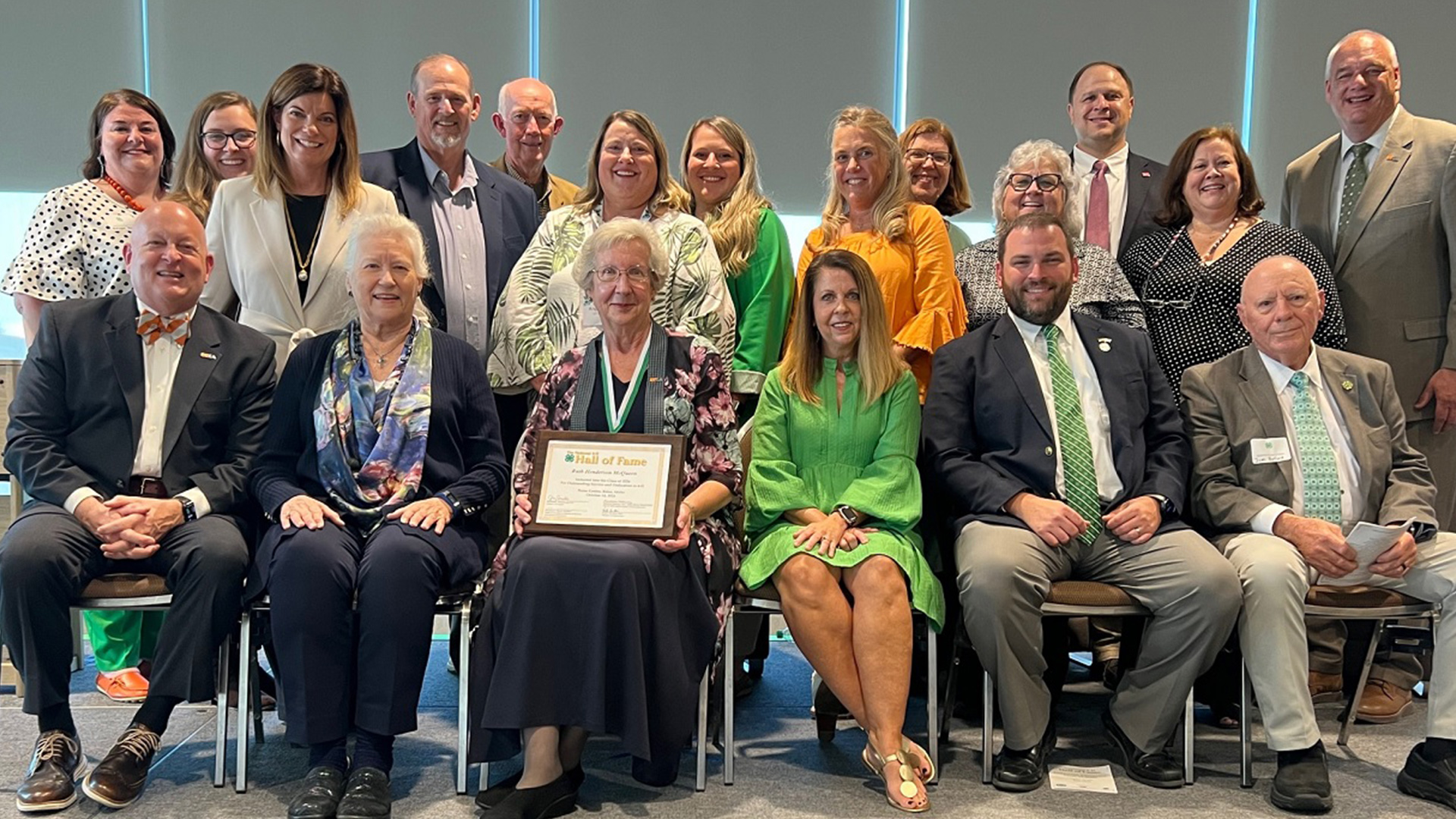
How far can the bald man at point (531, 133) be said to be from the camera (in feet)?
14.9

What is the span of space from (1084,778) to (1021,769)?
0.67 feet

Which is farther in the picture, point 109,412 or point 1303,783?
point 109,412

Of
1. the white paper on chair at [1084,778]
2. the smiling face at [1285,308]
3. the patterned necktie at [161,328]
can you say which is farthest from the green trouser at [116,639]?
the smiling face at [1285,308]

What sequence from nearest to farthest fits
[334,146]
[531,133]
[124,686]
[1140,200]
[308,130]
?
[308,130], [334,146], [124,686], [1140,200], [531,133]

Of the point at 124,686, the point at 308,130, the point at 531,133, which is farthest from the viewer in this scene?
the point at 531,133

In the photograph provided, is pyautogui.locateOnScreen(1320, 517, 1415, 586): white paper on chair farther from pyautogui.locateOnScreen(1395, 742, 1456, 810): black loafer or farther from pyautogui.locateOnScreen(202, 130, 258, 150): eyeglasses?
pyautogui.locateOnScreen(202, 130, 258, 150): eyeglasses

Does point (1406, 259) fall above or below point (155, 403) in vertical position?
above

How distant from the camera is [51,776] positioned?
2996 mm

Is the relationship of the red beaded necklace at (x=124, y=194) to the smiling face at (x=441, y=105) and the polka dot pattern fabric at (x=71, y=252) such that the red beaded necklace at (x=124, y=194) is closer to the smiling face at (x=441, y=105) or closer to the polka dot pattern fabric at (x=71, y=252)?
the polka dot pattern fabric at (x=71, y=252)

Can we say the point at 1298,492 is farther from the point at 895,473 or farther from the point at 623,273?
the point at 623,273

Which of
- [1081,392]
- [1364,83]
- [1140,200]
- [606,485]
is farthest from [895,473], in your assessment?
[1364,83]

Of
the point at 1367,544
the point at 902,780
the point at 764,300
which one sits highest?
the point at 764,300

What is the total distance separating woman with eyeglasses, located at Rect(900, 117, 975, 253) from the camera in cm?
445

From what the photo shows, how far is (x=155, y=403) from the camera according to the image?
3375 mm
